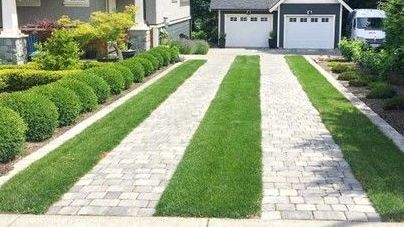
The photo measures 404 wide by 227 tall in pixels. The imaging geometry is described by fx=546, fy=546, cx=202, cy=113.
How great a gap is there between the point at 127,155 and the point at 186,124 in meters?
2.49

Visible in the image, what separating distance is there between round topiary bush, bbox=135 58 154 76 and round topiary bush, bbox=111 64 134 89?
191cm

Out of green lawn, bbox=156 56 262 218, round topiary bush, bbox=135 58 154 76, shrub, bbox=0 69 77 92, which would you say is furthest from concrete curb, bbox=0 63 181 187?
shrub, bbox=0 69 77 92

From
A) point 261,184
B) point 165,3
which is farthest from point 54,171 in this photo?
point 165,3

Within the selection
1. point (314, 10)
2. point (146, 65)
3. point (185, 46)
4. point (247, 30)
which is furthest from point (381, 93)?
point (247, 30)

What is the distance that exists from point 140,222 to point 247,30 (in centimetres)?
2941

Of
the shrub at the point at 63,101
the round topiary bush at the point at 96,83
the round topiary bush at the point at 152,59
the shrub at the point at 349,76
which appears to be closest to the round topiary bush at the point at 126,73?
the round topiary bush at the point at 96,83

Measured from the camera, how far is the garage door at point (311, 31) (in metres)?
33.0

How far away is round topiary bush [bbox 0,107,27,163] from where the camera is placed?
796 cm

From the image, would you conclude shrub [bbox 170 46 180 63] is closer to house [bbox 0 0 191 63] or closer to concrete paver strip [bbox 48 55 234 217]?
house [bbox 0 0 191 63]

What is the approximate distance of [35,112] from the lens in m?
9.33

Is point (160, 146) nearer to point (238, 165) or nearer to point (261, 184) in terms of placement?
point (238, 165)

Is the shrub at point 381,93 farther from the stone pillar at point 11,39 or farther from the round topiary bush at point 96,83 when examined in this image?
the stone pillar at point 11,39

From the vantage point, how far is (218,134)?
9711mm

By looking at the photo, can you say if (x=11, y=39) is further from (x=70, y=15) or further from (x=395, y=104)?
(x=395, y=104)
